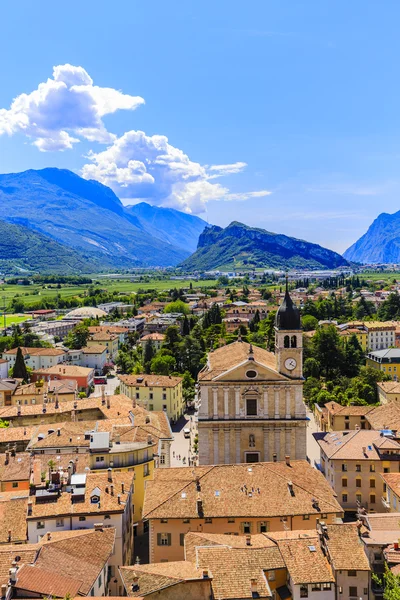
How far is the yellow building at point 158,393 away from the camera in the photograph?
7888 cm

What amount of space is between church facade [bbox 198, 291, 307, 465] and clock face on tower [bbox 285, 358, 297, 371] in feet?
3.49

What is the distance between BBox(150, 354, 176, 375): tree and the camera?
97875mm

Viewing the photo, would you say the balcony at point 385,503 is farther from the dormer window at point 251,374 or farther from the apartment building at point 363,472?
the dormer window at point 251,374

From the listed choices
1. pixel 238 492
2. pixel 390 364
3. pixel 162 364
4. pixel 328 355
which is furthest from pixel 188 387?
pixel 238 492

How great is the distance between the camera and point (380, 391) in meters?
81.6

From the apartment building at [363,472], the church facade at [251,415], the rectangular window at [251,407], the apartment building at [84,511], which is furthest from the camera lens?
the rectangular window at [251,407]

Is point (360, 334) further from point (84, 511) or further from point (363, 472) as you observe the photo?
point (84, 511)

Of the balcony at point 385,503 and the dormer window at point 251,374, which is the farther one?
the dormer window at point 251,374

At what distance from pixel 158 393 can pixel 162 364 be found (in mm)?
19359

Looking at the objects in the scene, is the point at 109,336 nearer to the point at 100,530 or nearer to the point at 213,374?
the point at 213,374

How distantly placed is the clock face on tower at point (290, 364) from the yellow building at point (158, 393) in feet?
96.6

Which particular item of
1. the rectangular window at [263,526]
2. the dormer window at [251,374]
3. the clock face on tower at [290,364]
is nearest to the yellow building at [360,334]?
the clock face on tower at [290,364]

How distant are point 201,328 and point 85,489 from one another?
100290 mm

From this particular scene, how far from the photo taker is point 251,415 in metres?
52.0
